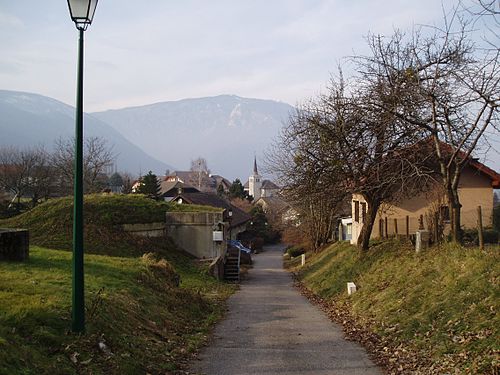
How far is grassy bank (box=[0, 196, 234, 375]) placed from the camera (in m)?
7.24

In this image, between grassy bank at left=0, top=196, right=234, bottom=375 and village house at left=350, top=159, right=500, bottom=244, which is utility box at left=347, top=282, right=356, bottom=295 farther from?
village house at left=350, top=159, right=500, bottom=244

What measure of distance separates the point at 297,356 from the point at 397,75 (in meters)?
11.4

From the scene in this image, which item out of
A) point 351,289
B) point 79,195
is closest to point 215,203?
point 351,289

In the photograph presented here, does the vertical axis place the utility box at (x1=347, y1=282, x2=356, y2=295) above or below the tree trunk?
below

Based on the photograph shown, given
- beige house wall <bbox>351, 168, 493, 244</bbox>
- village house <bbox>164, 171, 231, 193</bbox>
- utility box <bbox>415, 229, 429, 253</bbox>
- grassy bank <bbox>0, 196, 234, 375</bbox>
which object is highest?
village house <bbox>164, 171, 231, 193</bbox>

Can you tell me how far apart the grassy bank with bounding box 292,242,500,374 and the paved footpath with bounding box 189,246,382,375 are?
30.8 inches

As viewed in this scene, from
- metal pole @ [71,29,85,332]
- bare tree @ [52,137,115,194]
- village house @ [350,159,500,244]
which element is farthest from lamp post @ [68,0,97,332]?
bare tree @ [52,137,115,194]

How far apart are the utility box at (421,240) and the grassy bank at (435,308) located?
0.33 m

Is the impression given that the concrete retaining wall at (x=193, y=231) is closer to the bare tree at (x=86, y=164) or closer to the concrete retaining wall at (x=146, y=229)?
the concrete retaining wall at (x=146, y=229)

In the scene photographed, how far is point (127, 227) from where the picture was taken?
29.7m

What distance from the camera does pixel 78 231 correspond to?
8.31 metres

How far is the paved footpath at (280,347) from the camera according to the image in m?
8.93

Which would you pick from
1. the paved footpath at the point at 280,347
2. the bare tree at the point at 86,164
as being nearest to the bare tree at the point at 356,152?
the paved footpath at the point at 280,347

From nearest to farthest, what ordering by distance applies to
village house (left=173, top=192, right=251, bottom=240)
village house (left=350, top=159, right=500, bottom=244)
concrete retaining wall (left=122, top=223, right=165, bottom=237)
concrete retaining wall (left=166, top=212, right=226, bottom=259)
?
village house (left=350, top=159, right=500, bottom=244) → concrete retaining wall (left=122, top=223, right=165, bottom=237) → concrete retaining wall (left=166, top=212, right=226, bottom=259) → village house (left=173, top=192, right=251, bottom=240)
